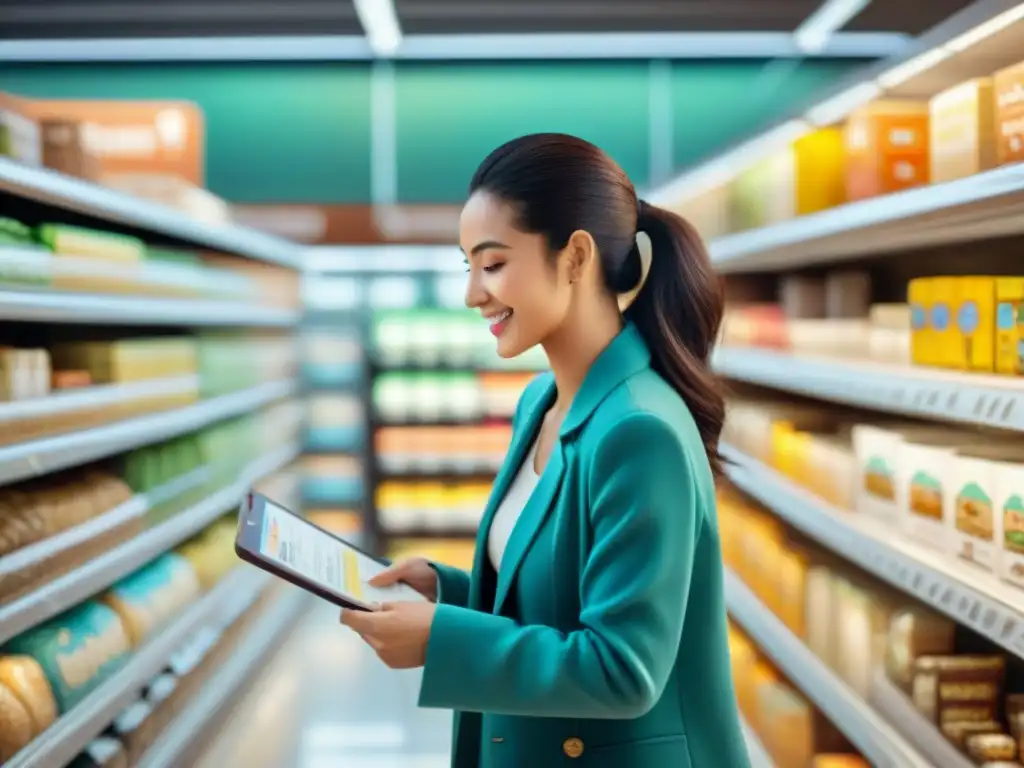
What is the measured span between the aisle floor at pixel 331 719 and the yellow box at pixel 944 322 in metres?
2.50

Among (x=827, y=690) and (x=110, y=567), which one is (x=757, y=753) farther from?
(x=110, y=567)

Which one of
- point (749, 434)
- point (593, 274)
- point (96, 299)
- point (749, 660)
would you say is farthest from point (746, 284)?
point (593, 274)

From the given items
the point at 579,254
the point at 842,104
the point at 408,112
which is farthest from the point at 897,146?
the point at 408,112

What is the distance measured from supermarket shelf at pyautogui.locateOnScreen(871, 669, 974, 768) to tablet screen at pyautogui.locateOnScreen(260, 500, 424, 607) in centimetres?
117

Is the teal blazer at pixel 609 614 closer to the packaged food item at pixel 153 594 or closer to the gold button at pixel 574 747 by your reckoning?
the gold button at pixel 574 747

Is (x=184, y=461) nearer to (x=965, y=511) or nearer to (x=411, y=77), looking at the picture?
(x=965, y=511)

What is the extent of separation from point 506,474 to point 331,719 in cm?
312

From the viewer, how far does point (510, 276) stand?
1414 millimetres

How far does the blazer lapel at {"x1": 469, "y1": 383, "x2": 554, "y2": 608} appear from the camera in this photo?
157 centimetres

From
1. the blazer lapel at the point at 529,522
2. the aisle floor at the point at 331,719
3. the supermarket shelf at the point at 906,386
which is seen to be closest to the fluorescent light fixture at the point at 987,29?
the supermarket shelf at the point at 906,386

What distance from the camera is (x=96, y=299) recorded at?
2.94 meters

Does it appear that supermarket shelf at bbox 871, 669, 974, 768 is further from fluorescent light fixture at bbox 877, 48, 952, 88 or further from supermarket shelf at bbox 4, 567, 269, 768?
supermarket shelf at bbox 4, 567, 269, 768

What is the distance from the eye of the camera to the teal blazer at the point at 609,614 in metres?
1.23

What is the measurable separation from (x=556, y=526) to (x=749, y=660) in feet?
9.47
